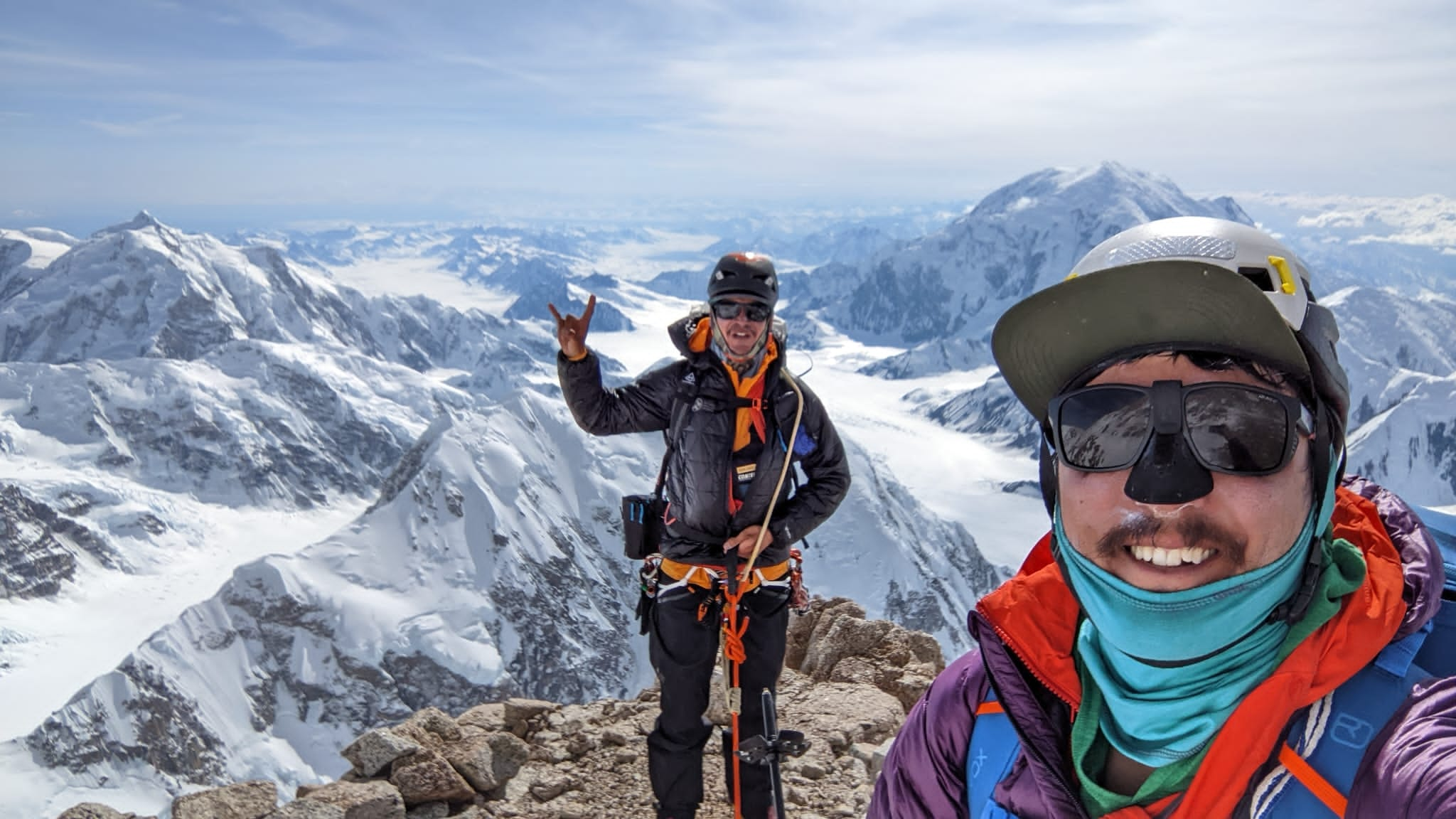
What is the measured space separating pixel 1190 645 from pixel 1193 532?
32cm

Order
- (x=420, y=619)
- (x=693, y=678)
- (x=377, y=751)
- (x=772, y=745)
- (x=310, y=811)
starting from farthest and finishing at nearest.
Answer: (x=420, y=619), (x=377, y=751), (x=310, y=811), (x=693, y=678), (x=772, y=745)

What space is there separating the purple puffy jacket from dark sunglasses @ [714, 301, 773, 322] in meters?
4.63

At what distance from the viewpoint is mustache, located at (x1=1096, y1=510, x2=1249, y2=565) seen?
2191mm

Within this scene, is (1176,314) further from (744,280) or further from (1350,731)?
(744,280)

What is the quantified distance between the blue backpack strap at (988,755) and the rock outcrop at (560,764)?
595 cm

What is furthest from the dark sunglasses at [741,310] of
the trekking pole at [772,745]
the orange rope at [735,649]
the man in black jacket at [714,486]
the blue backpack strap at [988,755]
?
the blue backpack strap at [988,755]

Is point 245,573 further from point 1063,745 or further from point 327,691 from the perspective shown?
point 1063,745

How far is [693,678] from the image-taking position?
7.08 meters

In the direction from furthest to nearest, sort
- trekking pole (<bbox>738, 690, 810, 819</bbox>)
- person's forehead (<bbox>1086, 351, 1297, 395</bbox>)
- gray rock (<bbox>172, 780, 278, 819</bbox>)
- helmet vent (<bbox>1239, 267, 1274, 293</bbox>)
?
gray rock (<bbox>172, 780, 278, 819</bbox>) → trekking pole (<bbox>738, 690, 810, 819</bbox>) → helmet vent (<bbox>1239, 267, 1274, 293</bbox>) → person's forehead (<bbox>1086, 351, 1297, 395</bbox>)

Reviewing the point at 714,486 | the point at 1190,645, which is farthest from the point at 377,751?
the point at 1190,645

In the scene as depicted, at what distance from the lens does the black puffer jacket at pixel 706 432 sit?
23.6 ft

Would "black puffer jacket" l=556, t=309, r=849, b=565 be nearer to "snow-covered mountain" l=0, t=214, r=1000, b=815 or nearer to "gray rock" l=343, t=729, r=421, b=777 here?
"gray rock" l=343, t=729, r=421, b=777

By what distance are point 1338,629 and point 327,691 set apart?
162 meters

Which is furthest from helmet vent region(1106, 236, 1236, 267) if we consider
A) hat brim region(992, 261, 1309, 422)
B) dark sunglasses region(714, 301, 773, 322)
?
dark sunglasses region(714, 301, 773, 322)
